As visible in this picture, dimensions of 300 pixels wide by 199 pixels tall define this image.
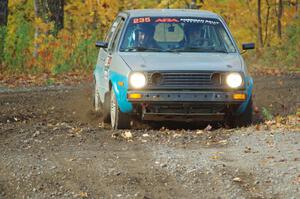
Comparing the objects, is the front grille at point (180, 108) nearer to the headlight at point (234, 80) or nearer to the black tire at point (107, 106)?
the headlight at point (234, 80)

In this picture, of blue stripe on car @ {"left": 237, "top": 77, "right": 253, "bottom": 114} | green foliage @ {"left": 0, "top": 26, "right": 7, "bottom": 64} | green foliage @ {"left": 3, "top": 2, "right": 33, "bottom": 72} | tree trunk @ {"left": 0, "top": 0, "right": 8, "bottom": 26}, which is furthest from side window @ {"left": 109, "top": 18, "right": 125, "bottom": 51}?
tree trunk @ {"left": 0, "top": 0, "right": 8, "bottom": 26}

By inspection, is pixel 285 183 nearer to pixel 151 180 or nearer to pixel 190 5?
pixel 151 180

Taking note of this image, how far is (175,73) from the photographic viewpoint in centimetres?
1087

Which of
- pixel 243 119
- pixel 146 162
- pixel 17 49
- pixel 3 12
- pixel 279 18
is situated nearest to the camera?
pixel 146 162

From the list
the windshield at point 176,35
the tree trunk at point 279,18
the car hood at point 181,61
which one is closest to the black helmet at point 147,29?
the windshield at point 176,35

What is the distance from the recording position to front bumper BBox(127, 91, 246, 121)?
10.9 metres

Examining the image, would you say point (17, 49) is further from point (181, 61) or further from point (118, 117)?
point (181, 61)

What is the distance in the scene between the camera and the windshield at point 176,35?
472 inches

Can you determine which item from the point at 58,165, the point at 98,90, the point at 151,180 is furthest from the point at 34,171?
the point at 98,90

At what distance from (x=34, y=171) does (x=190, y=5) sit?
77.4ft

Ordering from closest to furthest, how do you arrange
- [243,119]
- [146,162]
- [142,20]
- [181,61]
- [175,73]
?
[146,162] < [175,73] < [181,61] < [243,119] < [142,20]

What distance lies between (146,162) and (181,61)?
9.43 ft

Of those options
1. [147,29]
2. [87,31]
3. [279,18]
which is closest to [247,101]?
[147,29]

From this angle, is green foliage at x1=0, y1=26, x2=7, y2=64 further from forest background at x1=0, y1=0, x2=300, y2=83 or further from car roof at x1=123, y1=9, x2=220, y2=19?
car roof at x1=123, y1=9, x2=220, y2=19
